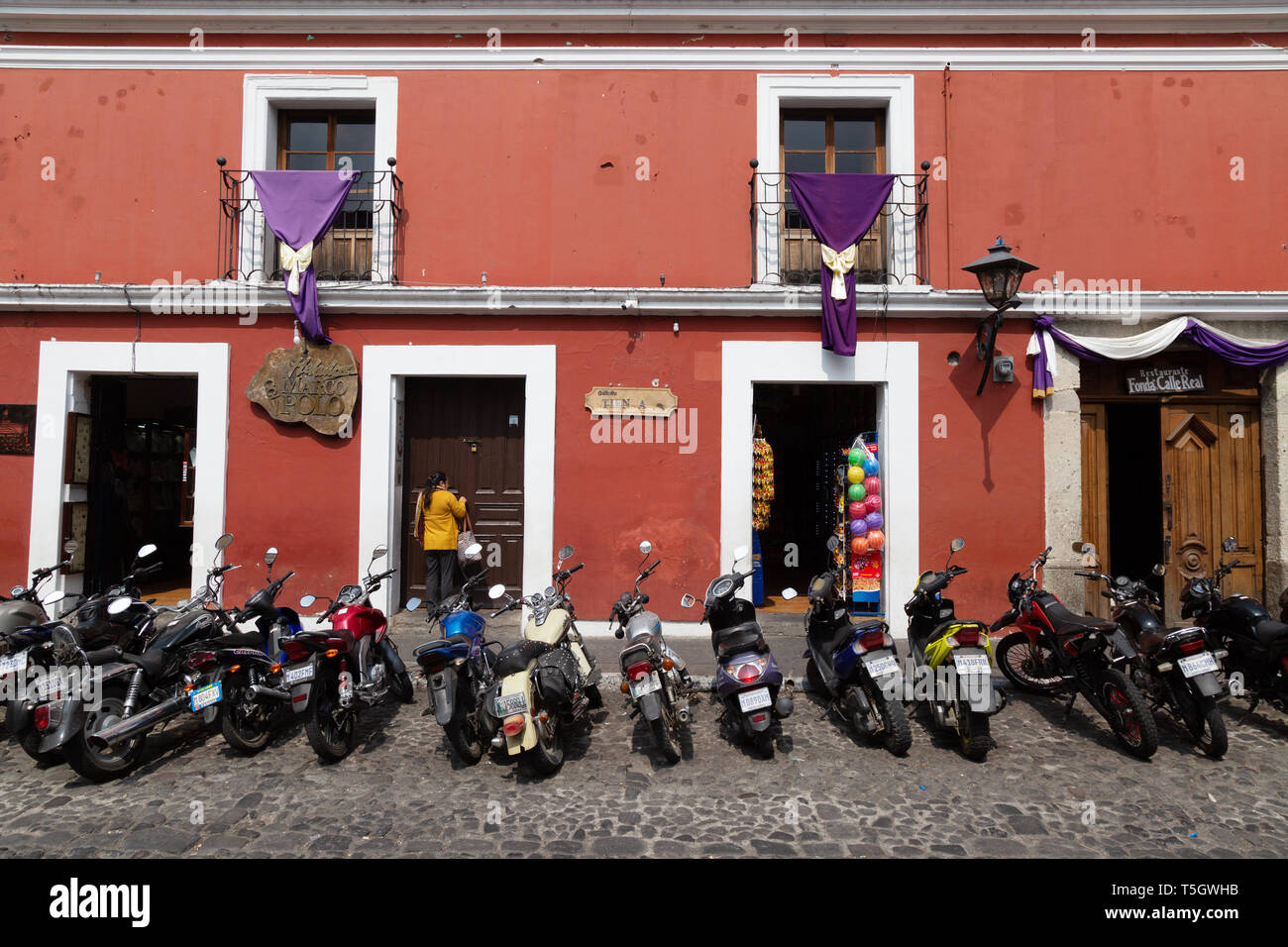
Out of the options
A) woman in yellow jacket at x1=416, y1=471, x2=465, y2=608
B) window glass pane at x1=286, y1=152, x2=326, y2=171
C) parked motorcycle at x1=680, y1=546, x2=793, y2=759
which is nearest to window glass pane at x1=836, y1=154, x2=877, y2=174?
parked motorcycle at x1=680, y1=546, x2=793, y2=759

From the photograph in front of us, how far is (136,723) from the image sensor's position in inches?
167

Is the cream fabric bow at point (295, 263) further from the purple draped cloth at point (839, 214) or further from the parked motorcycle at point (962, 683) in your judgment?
the parked motorcycle at point (962, 683)

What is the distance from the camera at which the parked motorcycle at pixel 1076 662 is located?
14.9ft

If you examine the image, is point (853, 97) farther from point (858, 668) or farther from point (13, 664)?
point (13, 664)

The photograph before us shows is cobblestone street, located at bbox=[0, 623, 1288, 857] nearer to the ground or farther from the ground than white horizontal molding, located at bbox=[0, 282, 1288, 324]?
nearer to the ground

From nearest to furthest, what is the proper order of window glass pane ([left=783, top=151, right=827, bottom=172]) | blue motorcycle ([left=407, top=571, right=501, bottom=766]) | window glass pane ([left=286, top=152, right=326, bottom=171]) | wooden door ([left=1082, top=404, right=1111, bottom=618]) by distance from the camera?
blue motorcycle ([left=407, top=571, right=501, bottom=766]) < wooden door ([left=1082, top=404, right=1111, bottom=618]) < window glass pane ([left=783, top=151, right=827, bottom=172]) < window glass pane ([left=286, top=152, right=326, bottom=171])

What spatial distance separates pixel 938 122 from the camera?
798 cm

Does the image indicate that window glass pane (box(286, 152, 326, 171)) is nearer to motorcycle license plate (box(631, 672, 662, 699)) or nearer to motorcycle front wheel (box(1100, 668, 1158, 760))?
motorcycle license plate (box(631, 672, 662, 699))

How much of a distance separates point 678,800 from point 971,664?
2.08 meters

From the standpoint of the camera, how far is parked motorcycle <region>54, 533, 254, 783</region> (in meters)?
4.12

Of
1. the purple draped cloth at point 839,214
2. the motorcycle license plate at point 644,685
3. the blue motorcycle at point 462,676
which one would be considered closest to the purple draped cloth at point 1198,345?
the purple draped cloth at point 839,214

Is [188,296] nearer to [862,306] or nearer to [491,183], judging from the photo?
[491,183]

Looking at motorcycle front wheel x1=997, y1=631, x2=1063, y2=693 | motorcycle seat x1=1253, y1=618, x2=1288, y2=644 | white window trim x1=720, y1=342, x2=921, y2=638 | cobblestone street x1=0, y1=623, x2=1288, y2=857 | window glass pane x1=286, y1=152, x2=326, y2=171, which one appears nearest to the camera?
cobblestone street x1=0, y1=623, x2=1288, y2=857

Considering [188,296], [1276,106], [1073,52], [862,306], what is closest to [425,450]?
[188,296]
